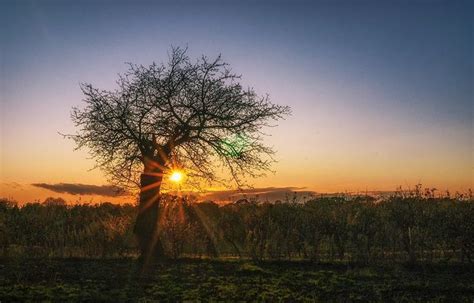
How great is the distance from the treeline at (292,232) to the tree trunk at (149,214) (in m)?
0.76

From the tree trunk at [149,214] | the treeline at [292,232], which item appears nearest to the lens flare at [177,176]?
the tree trunk at [149,214]

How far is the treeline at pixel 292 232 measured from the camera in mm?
20781

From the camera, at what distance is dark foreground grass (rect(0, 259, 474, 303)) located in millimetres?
12945

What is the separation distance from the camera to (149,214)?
21.3m

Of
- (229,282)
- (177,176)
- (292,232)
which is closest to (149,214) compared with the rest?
(177,176)

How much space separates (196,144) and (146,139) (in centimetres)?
207

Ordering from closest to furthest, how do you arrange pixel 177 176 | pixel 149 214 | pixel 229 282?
pixel 229 282 < pixel 149 214 < pixel 177 176

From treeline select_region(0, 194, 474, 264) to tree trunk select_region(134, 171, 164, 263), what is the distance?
0.76m

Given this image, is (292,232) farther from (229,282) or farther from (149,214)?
(229,282)

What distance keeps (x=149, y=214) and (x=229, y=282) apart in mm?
7127

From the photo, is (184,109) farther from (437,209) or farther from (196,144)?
(437,209)

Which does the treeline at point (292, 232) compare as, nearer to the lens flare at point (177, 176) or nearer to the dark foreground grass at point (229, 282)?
the lens flare at point (177, 176)

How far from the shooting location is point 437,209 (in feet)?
73.4

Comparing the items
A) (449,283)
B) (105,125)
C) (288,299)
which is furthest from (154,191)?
(449,283)
